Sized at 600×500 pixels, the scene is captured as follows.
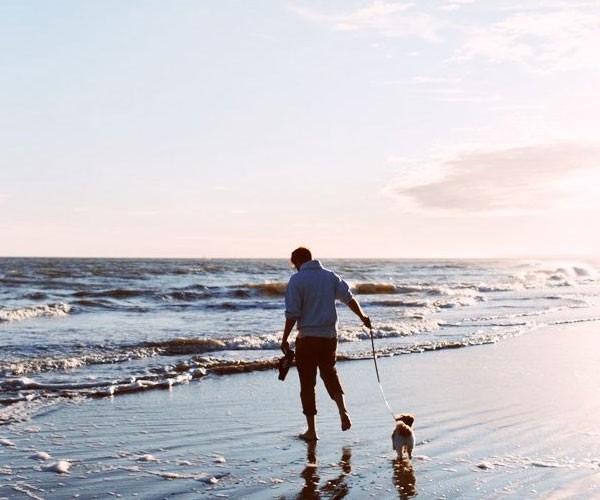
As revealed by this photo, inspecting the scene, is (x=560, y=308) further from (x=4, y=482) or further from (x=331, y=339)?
(x=4, y=482)

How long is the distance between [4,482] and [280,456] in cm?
208

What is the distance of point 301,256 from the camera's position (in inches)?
254

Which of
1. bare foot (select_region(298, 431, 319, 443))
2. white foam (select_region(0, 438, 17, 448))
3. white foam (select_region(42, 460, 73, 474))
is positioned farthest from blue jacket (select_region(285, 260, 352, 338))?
white foam (select_region(0, 438, 17, 448))

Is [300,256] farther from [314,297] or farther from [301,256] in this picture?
[314,297]

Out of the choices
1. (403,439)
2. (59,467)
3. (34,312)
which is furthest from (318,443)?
(34,312)

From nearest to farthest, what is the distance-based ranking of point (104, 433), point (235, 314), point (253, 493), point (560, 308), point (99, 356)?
point (253, 493) → point (104, 433) → point (99, 356) → point (235, 314) → point (560, 308)

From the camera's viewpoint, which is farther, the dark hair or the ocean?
the ocean

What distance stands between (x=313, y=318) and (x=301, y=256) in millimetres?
570

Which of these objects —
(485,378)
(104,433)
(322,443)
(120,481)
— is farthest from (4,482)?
(485,378)

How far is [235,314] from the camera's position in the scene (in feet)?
70.3

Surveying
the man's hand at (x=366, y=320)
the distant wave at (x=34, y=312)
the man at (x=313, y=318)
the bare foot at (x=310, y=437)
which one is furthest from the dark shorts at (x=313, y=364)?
the distant wave at (x=34, y=312)

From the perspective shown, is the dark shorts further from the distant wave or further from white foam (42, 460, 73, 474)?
the distant wave

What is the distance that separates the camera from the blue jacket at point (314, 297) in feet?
20.5

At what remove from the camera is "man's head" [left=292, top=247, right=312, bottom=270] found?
6.43m
